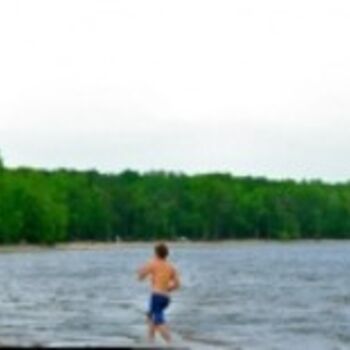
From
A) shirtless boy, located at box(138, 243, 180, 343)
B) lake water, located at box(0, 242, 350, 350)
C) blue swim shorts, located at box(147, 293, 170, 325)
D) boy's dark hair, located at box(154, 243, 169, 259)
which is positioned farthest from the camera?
lake water, located at box(0, 242, 350, 350)

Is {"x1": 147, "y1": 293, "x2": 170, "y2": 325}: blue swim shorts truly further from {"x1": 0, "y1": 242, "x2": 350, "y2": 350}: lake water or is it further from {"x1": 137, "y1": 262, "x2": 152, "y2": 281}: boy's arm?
{"x1": 0, "y1": 242, "x2": 350, "y2": 350}: lake water

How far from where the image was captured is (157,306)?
3247cm

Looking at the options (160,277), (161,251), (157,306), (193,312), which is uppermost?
(161,251)

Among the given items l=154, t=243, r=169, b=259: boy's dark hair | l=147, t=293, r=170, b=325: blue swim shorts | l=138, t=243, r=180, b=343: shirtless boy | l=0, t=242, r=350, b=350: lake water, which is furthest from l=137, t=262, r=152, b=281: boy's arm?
l=0, t=242, r=350, b=350: lake water

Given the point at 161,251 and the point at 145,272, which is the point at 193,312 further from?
the point at 161,251

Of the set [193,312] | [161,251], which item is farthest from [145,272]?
[193,312]

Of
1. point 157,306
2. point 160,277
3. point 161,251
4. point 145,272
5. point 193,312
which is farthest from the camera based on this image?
point 193,312

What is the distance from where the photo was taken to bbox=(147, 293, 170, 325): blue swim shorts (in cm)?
3238

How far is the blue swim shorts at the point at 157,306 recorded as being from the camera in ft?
106

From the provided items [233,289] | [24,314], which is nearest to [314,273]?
[233,289]

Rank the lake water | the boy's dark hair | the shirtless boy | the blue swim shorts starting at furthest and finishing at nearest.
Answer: the lake water
the blue swim shorts
the shirtless boy
the boy's dark hair

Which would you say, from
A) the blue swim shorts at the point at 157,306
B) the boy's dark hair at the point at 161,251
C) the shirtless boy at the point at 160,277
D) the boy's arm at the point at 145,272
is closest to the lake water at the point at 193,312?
the blue swim shorts at the point at 157,306

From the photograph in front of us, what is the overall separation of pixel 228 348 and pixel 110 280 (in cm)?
5393

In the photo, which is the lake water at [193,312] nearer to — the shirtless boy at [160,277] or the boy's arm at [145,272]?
the shirtless boy at [160,277]
